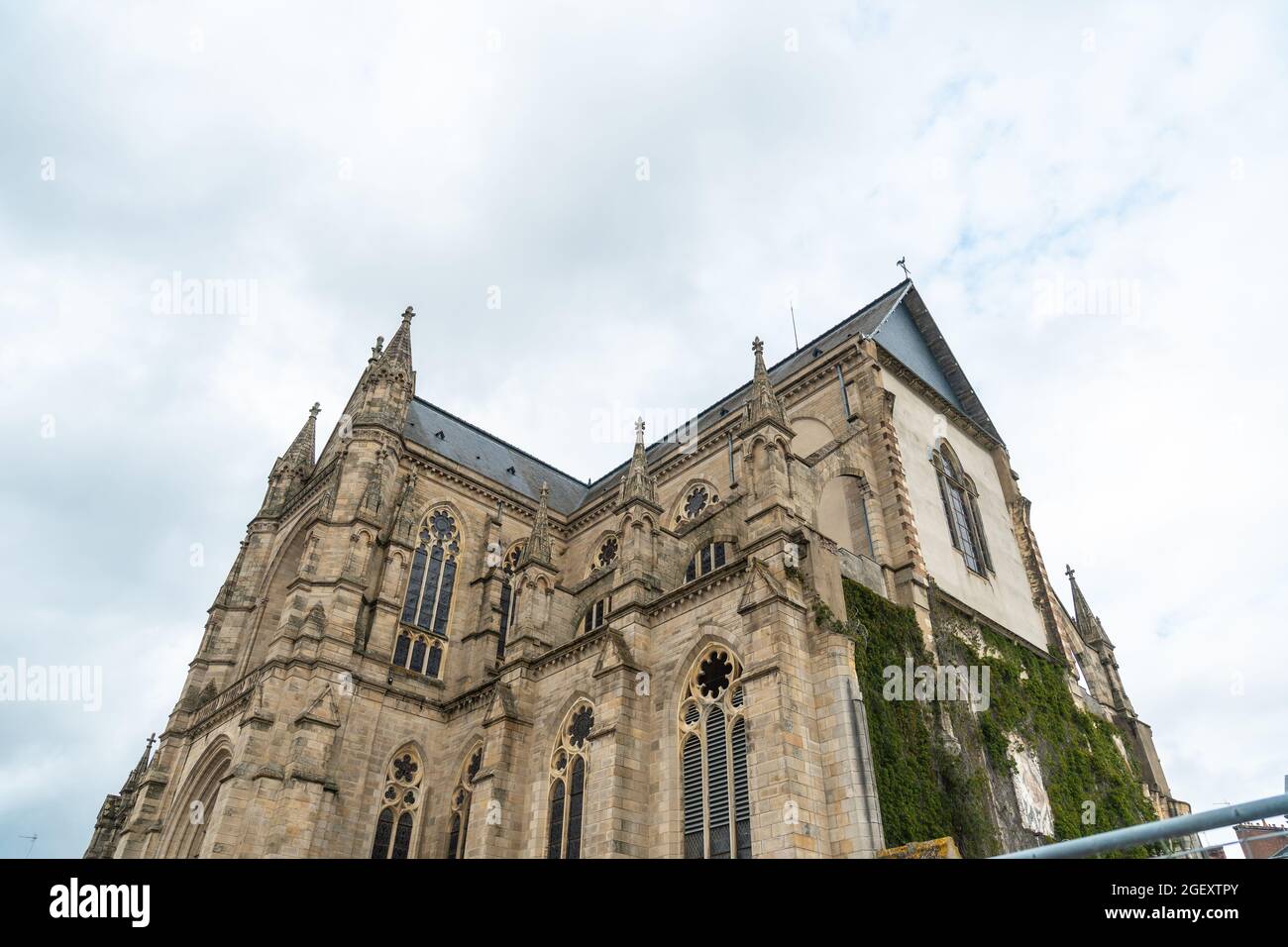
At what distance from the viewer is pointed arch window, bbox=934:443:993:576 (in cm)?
2569

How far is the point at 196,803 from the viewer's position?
26.5 meters

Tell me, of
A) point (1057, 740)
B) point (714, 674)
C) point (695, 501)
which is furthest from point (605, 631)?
point (1057, 740)

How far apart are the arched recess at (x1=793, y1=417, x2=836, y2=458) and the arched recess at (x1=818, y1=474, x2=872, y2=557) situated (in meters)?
2.31

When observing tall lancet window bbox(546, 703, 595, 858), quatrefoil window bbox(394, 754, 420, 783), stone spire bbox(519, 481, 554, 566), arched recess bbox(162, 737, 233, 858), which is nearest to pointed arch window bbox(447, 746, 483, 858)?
quatrefoil window bbox(394, 754, 420, 783)

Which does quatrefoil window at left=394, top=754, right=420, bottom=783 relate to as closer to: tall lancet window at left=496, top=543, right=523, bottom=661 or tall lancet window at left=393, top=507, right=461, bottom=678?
tall lancet window at left=393, top=507, right=461, bottom=678

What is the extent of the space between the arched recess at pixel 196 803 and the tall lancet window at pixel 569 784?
40.3 feet

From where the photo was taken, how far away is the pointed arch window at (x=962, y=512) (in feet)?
84.3

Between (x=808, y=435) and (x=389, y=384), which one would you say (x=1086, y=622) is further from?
(x=389, y=384)

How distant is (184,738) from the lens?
28.3 metres

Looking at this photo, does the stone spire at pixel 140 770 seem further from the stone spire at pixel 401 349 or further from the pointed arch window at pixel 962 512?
the pointed arch window at pixel 962 512

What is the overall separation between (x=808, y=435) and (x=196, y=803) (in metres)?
23.3

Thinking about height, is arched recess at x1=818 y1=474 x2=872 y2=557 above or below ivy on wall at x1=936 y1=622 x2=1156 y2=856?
above
